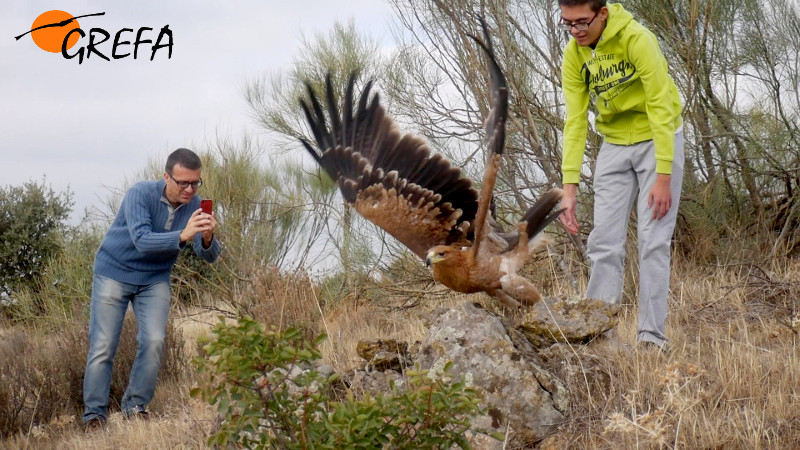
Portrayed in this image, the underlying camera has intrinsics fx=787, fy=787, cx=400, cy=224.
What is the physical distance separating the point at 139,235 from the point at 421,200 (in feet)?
6.08

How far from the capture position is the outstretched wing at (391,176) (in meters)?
4.78

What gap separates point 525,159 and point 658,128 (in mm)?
2876

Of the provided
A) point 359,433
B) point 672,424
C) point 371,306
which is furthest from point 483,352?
point 371,306

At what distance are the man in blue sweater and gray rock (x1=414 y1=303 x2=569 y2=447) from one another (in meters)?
2.13

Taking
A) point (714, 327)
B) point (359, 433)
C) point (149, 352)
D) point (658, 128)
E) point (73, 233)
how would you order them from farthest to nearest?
point (73, 233) → point (149, 352) → point (714, 327) → point (658, 128) → point (359, 433)

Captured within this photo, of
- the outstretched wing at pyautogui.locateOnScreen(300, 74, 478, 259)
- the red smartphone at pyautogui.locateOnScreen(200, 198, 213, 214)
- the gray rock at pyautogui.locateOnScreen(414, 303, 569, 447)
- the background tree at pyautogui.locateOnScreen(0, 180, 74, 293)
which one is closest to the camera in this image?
the gray rock at pyautogui.locateOnScreen(414, 303, 569, 447)

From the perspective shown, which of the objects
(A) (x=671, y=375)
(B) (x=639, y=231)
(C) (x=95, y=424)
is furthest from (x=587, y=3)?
(C) (x=95, y=424)

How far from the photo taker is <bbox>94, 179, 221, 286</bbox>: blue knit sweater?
17.0ft

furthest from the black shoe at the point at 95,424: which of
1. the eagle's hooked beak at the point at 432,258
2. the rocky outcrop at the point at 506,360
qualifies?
the eagle's hooked beak at the point at 432,258

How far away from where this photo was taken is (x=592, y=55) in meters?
4.20

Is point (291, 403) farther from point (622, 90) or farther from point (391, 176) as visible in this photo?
point (622, 90)

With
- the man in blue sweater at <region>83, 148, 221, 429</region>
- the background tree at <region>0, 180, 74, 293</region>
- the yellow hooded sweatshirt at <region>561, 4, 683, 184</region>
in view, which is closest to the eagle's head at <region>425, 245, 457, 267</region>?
the yellow hooded sweatshirt at <region>561, 4, 683, 184</region>

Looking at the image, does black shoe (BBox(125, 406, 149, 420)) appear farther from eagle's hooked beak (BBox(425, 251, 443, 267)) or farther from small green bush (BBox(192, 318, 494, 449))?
small green bush (BBox(192, 318, 494, 449))

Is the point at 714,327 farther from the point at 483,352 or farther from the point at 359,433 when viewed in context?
the point at 359,433
